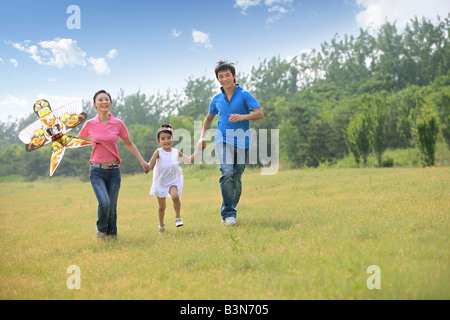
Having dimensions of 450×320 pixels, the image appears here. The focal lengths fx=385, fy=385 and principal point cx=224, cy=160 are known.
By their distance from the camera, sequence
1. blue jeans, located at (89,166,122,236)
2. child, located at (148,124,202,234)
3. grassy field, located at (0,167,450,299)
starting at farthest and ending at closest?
child, located at (148,124,202,234), blue jeans, located at (89,166,122,236), grassy field, located at (0,167,450,299)

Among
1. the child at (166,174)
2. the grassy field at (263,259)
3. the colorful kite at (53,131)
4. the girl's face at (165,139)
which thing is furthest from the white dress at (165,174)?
the colorful kite at (53,131)

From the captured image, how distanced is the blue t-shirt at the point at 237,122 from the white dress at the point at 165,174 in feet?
3.33

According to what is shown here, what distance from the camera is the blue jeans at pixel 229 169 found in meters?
7.41

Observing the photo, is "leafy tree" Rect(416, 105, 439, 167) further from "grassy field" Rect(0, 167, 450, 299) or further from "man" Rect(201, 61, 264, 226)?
"man" Rect(201, 61, 264, 226)

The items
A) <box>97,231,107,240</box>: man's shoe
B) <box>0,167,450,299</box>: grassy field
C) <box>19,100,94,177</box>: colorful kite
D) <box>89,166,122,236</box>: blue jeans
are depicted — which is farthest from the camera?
<box>97,231,107,240</box>: man's shoe

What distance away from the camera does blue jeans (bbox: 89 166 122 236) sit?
22.7 ft

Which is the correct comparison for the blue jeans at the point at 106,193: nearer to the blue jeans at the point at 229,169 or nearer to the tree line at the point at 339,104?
the blue jeans at the point at 229,169

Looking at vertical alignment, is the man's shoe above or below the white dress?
below

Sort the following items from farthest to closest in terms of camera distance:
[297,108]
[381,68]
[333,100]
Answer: [381,68] → [333,100] → [297,108]

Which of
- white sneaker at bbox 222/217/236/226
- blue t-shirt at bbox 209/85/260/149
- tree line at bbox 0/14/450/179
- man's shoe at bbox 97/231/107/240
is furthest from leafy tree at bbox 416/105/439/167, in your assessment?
man's shoe at bbox 97/231/107/240
